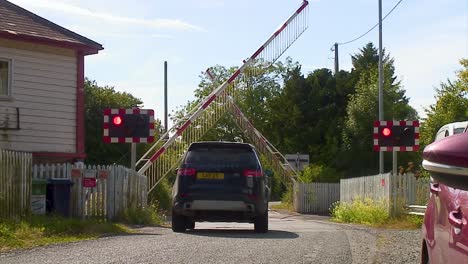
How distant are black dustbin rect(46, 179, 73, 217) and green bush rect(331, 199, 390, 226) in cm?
867

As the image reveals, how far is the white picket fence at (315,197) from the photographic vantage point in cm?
4062

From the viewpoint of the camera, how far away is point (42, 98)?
72.4ft

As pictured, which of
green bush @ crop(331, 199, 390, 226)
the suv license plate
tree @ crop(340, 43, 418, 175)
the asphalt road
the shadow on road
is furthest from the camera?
tree @ crop(340, 43, 418, 175)

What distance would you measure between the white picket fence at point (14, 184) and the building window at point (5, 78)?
6925mm

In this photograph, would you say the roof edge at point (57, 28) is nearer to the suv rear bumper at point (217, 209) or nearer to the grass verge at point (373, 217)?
the grass verge at point (373, 217)

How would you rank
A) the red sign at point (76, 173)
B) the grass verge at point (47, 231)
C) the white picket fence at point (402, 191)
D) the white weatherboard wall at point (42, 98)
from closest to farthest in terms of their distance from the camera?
the grass verge at point (47, 231), the red sign at point (76, 173), the white picket fence at point (402, 191), the white weatherboard wall at point (42, 98)

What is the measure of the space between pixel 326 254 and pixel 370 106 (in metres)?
41.7

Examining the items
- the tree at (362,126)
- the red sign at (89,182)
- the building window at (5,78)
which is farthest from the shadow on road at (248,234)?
the tree at (362,126)

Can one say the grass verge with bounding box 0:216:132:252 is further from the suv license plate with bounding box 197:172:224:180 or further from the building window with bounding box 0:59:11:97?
the building window with bounding box 0:59:11:97

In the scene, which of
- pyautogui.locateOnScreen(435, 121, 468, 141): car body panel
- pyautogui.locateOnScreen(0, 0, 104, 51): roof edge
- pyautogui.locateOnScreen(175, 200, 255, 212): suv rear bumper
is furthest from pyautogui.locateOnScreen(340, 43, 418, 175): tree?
pyautogui.locateOnScreen(435, 121, 468, 141): car body panel

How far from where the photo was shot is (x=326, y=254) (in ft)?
32.4

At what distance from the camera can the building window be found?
21.3 metres

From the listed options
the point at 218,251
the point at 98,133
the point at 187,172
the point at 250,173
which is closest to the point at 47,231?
the point at 187,172

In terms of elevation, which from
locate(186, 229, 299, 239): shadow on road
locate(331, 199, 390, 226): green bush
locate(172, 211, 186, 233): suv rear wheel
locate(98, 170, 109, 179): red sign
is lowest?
locate(331, 199, 390, 226): green bush
